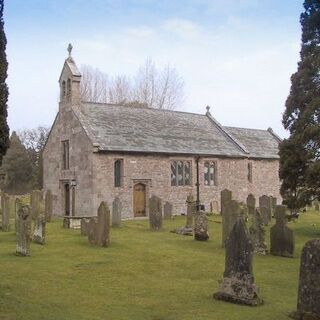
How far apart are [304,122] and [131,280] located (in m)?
11.8

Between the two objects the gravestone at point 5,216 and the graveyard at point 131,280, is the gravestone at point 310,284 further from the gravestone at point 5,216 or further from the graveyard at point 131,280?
the gravestone at point 5,216

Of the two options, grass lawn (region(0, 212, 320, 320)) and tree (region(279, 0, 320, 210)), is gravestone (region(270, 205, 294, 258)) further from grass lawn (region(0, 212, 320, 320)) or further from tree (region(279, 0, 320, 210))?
tree (region(279, 0, 320, 210))

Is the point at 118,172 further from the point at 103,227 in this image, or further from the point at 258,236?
the point at 258,236

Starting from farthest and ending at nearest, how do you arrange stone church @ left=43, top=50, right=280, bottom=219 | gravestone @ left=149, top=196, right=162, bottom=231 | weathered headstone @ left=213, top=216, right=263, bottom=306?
1. stone church @ left=43, top=50, right=280, bottom=219
2. gravestone @ left=149, top=196, right=162, bottom=231
3. weathered headstone @ left=213, top=216, right=263, bottom=306

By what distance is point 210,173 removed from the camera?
3356cm

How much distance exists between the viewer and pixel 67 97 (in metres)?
31.7

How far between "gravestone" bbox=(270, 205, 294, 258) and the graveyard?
0.36 meters

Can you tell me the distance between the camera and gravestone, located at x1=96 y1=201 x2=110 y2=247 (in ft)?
51.2

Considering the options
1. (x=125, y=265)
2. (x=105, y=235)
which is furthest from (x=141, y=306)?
(x=105, y=235)

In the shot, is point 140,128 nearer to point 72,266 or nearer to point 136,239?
point 136,239

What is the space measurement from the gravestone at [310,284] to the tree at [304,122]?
11.4 meters

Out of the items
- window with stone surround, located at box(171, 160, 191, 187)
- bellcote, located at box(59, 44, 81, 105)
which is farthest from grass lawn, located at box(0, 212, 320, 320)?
bellcote, located at box(59, 44, 81, 105)

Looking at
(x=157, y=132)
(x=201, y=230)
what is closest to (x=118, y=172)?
(x=157, y=132)

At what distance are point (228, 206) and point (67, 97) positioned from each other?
18995 millimetres
